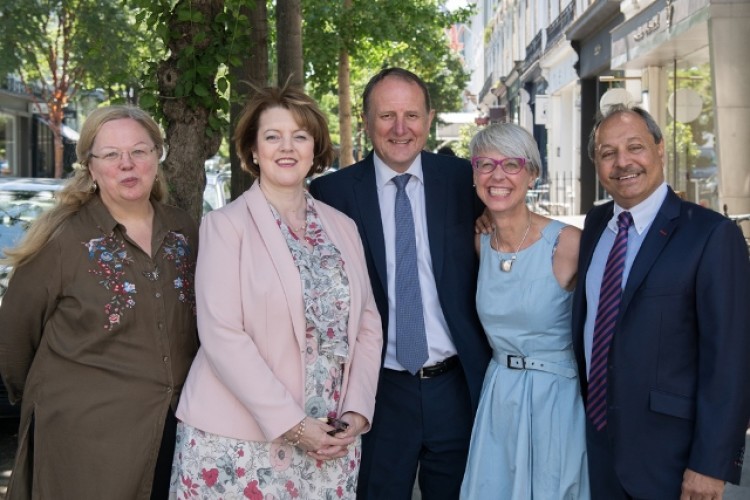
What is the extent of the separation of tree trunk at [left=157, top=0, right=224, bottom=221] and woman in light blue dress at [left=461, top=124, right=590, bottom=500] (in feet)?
6.44

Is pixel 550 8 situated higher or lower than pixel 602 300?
higher

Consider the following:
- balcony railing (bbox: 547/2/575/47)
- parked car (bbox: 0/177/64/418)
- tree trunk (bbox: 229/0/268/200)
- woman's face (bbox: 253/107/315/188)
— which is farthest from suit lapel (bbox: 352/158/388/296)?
balcony railing (bbox: 547/2/575/47)

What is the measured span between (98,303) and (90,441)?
52cm

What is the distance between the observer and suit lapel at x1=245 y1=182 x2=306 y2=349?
3166mm

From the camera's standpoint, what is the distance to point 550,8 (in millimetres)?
31047

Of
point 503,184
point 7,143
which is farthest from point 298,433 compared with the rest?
point 7,143

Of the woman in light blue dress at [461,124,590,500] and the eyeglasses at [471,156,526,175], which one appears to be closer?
the woman in light blue dress at [461,124,590,500]

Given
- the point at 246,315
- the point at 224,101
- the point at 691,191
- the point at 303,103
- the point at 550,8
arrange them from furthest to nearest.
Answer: the point at 550,8
the point at 691,191
the point at 224,101
the point at 303,103
the point at 246,315

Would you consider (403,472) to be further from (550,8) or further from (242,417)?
(550,8)

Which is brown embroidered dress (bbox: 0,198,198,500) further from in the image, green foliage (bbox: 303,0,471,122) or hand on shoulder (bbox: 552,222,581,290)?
green foliage (bbox: 303,0,471,122)

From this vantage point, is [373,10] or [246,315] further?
[373,10]

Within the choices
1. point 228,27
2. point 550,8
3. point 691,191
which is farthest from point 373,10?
point 550,8

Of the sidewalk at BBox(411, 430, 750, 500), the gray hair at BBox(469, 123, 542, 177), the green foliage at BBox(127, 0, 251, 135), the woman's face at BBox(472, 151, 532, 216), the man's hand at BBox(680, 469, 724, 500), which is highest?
the green foliage at BBox(127, 0, 251, 135)

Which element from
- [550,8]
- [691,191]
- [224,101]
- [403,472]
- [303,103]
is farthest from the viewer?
[550,8]
